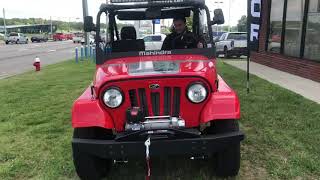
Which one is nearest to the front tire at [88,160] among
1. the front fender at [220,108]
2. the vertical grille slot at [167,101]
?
the vertical grille slot at [167,101]

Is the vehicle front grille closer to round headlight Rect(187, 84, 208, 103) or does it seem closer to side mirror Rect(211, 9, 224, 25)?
round headlight Rect(187, 84, 208, 103)

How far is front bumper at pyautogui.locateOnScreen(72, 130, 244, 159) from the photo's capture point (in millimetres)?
4293

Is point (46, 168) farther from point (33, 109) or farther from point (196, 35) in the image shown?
point (33, 109)

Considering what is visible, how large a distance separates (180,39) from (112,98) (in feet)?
5.94

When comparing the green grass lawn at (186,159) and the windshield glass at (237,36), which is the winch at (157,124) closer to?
the green grass lawn at (186,159)

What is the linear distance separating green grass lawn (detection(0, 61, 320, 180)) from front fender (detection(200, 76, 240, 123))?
934 millimetres

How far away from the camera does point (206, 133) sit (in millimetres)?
4738

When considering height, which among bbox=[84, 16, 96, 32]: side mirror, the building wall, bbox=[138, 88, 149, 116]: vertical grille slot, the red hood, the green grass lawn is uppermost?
bbox=[84, 16, 96, 32]: side mirror

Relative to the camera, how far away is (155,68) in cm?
486

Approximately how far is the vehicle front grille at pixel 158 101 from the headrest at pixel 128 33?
1808mm

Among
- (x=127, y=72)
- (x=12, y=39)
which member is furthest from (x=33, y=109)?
(x=12, y=39)

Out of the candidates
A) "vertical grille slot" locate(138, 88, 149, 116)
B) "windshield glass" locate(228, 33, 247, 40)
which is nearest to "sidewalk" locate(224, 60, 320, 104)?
"vertical grille slot" locate(138, 88, 149, 116)

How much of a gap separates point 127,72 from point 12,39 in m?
67.6

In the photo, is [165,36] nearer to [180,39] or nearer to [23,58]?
[180,39]
